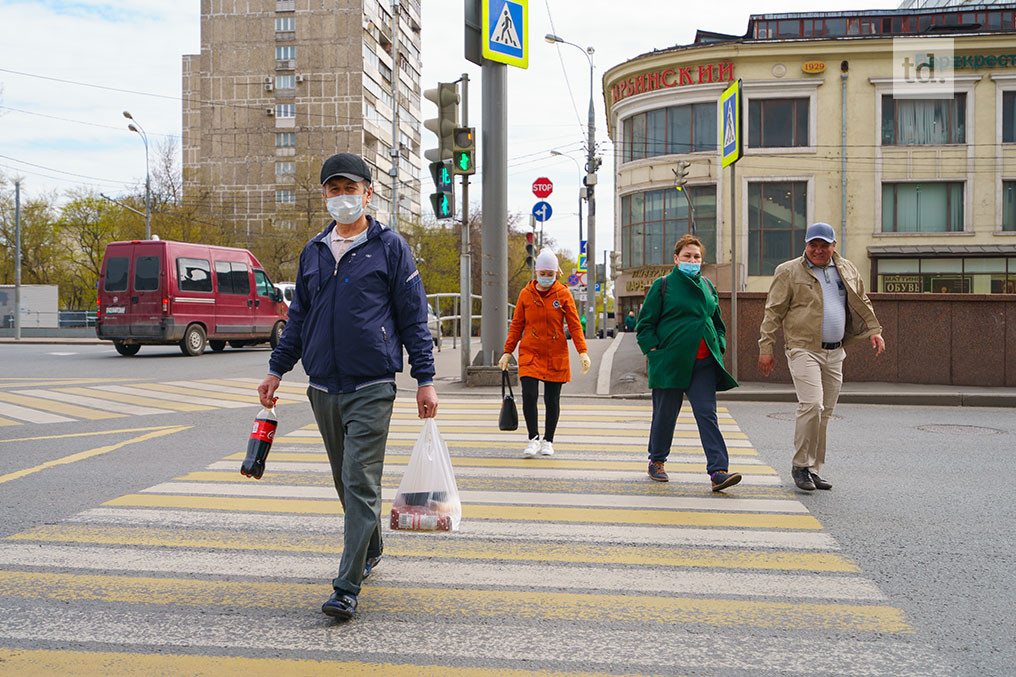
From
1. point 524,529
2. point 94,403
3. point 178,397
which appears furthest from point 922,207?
point 524,529

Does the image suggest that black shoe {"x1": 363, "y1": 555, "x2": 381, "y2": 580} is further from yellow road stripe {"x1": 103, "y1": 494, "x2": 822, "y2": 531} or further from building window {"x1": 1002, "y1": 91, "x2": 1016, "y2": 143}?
building window {"x1": 1002, "y1": 91, "x2": 1016, "y2": 143}

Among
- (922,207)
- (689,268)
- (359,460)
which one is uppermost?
(922,207)

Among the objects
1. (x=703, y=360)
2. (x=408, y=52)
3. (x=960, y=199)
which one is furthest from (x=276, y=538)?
(x=408, y=52)

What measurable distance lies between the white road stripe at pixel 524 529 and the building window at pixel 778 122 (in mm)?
34713

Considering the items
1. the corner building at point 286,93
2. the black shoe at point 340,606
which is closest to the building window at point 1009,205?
the black shoe at point 340,606

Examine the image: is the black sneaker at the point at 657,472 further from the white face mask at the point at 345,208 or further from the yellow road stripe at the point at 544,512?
the white face mask at the point at 345,208

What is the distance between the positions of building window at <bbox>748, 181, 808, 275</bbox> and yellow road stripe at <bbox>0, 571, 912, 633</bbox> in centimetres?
3451

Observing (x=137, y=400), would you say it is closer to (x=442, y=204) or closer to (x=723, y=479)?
(x=442, y=204)

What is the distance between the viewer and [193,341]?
21219 mm

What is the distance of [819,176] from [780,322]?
32.6 m

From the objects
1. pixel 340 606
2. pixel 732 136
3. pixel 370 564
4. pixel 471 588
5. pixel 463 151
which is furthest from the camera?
pixel 463 151

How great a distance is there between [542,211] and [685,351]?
55.1 ft

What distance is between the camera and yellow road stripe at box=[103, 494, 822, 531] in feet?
17.9

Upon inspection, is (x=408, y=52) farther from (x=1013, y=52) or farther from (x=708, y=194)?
(x=1013, y=52)
